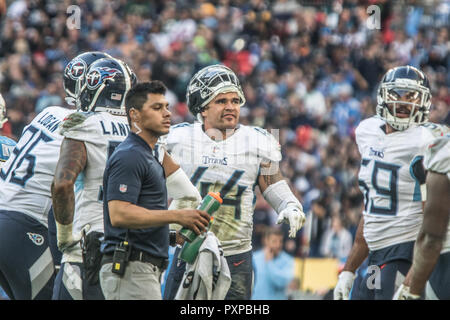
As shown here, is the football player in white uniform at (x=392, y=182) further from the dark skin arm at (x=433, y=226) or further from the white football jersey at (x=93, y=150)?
the white football jersey at (x=93, y=150)

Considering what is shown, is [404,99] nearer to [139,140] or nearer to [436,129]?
[436,129]

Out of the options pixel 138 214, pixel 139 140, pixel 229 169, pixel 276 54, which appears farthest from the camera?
pixel 276 54

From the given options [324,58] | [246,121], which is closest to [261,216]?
[246,121]

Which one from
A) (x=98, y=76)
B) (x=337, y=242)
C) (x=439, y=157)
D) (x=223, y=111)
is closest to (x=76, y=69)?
(x=98, y=76)

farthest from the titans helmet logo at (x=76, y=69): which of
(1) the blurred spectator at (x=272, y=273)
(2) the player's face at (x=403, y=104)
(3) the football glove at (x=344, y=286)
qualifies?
(1) the blurred spectator at (x=272, y=273)

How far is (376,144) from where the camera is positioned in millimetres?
6211

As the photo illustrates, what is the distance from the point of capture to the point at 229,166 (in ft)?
20.7

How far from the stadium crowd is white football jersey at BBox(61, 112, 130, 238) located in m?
6.70

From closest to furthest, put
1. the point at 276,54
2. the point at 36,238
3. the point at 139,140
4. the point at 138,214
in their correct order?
the point at 138,214, the point at 139,140, the point at 36,238, the point at 276,54

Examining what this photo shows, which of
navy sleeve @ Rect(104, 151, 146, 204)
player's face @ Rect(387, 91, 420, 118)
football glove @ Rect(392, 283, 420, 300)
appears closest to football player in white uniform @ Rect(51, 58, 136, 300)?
navy sleeve @ Rect(104, 151, 146, 204)

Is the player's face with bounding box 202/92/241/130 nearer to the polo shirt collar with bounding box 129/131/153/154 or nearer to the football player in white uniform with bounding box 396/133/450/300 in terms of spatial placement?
the polo shirt collar with bounding box 129/131/153/154

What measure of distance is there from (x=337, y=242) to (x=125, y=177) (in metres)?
6.91

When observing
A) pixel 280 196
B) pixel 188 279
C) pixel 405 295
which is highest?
pixel 280 196

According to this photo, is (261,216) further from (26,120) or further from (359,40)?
(359,40)
